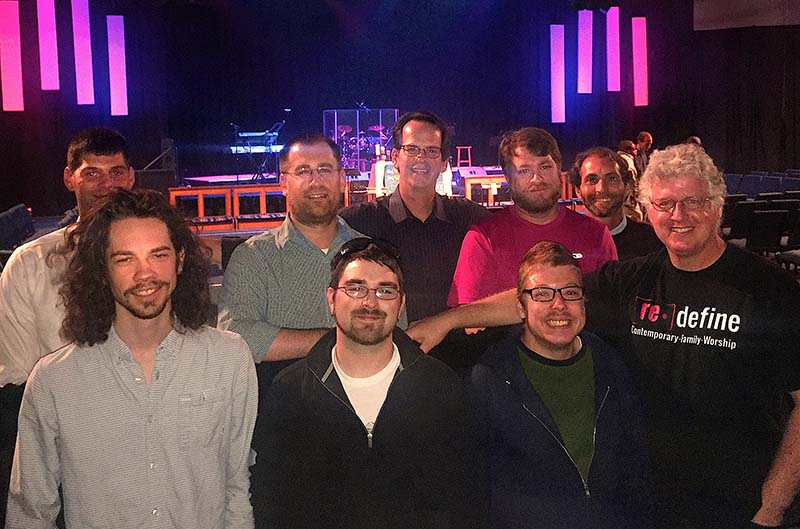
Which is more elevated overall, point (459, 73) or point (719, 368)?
point (459, 73)

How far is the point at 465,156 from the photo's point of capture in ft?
62.1

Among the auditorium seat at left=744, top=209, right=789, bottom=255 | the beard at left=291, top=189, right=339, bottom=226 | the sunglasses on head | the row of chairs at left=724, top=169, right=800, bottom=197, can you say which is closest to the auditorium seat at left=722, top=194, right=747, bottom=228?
the auditorium seat at left=744, top=209, right=789, bottom=255

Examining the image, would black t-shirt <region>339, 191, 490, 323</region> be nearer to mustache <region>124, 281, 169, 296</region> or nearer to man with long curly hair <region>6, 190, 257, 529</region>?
man with long curly hair <region>6, 190, 257, 529</region>

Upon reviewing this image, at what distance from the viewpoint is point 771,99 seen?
18094 millimetres

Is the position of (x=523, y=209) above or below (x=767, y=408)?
above

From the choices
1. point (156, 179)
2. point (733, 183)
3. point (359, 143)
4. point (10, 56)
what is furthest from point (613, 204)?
point (733, 183)

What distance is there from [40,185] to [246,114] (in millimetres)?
4563

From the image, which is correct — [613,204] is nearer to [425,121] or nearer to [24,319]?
[425,121]

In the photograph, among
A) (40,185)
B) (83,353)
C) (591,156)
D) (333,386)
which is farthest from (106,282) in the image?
(40,185)

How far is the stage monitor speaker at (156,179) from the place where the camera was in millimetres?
12329

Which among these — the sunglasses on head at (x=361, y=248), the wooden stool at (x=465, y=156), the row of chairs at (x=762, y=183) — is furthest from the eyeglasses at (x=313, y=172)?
the wooden stool at (x=465, y=156)

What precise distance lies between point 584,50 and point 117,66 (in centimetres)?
768

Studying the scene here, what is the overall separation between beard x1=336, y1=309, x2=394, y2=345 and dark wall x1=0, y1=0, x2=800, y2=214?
581 inches

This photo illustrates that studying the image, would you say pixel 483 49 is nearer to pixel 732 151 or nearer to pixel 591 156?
pixel 732 151
